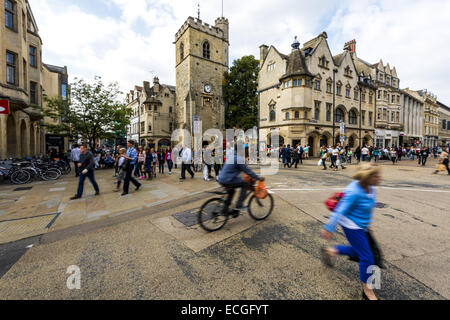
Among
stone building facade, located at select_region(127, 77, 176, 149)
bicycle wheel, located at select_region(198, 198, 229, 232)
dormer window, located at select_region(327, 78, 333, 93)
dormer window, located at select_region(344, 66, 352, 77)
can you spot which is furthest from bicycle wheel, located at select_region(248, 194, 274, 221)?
stone building facade, located at select_region(127, 77, 176, 149)

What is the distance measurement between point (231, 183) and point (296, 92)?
23.9 m

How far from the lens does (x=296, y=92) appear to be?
24.2 metres

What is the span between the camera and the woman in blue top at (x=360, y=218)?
2084mm

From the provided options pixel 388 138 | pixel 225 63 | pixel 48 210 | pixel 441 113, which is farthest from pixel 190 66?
pixel 441 113

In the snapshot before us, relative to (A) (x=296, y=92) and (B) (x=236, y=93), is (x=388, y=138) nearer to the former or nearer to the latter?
(A) (x=296, y=92)

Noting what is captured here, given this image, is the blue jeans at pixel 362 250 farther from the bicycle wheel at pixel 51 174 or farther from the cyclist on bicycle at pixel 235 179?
the bicycle wheel at pixel 51 174

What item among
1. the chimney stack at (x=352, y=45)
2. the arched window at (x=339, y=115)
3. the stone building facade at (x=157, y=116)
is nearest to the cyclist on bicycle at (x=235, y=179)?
the arched window at (x=339, y=115)

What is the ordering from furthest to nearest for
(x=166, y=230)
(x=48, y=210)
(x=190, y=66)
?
(x=190, y=66), (x=48, y=210), (x=166, y=230)

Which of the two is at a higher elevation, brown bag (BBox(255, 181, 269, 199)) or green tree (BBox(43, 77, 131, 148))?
green tree (BBox(43, 77, 131, 148))

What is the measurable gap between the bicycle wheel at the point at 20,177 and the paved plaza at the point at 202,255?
5.44m

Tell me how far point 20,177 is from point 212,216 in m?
11.3

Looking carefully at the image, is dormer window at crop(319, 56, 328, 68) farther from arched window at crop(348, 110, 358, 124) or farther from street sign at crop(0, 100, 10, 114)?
street sign at crop(0, 100, 10, 114)

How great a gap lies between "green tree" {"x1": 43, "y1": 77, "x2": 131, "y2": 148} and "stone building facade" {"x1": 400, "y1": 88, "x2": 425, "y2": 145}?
50.7 metres

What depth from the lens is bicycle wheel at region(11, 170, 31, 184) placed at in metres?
9.21
